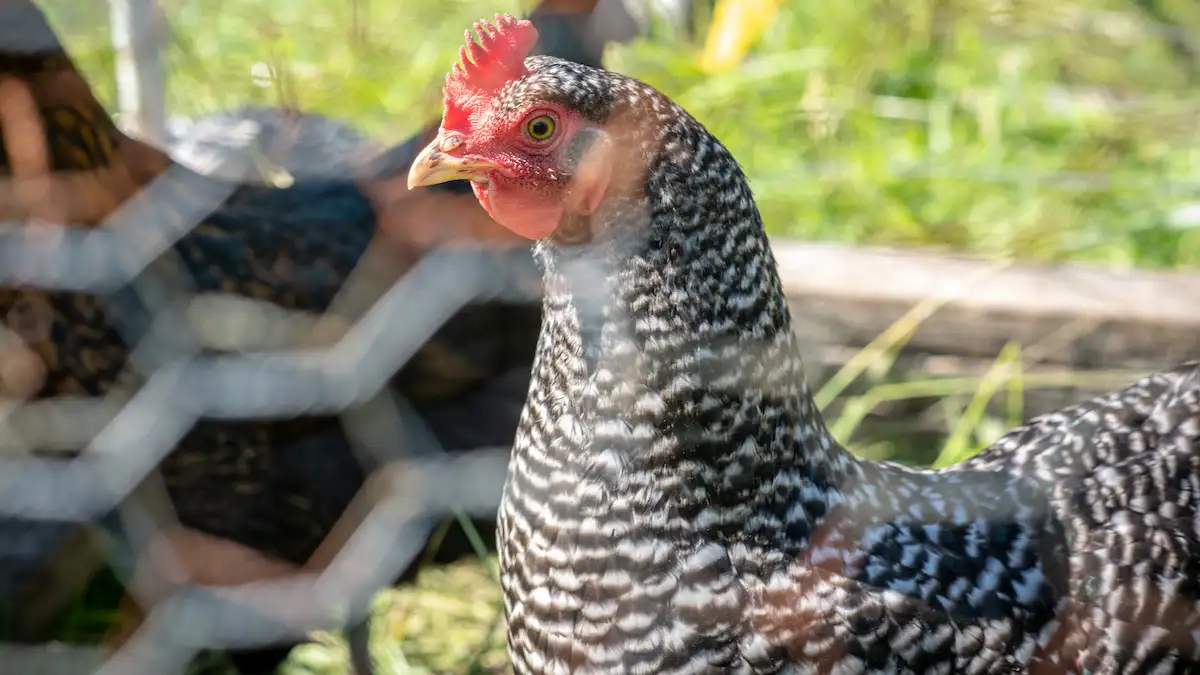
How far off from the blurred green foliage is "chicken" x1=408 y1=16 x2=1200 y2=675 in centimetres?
104

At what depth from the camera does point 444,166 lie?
823 mm

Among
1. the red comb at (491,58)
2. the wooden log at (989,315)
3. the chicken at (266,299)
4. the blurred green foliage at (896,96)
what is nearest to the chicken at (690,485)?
the red comb at (491,58)

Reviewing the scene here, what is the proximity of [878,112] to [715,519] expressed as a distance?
1.65m

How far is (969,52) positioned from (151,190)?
1.91 m

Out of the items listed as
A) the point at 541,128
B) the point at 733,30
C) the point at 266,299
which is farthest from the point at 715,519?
the point at 733,30

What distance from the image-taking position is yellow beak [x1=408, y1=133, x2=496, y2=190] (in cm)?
82

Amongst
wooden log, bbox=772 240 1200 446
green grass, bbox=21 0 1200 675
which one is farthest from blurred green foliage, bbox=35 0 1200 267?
wooden log, bbox=772 240 1200 446

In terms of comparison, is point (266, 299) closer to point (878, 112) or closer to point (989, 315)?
point (989, 315)

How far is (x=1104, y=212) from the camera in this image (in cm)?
200

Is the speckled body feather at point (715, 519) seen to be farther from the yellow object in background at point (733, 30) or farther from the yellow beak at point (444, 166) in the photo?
the yellow object in background at point (733, 30)

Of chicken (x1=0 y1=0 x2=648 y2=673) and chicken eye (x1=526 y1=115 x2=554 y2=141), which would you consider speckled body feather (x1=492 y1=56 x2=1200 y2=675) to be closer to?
chicken eye (x1=526 y1=115 x2=554 y2=141)

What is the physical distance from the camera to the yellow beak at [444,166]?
32.1 inches

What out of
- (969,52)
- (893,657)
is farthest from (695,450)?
(969,52)

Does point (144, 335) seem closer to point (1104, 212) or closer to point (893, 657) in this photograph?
point (893, 657)
